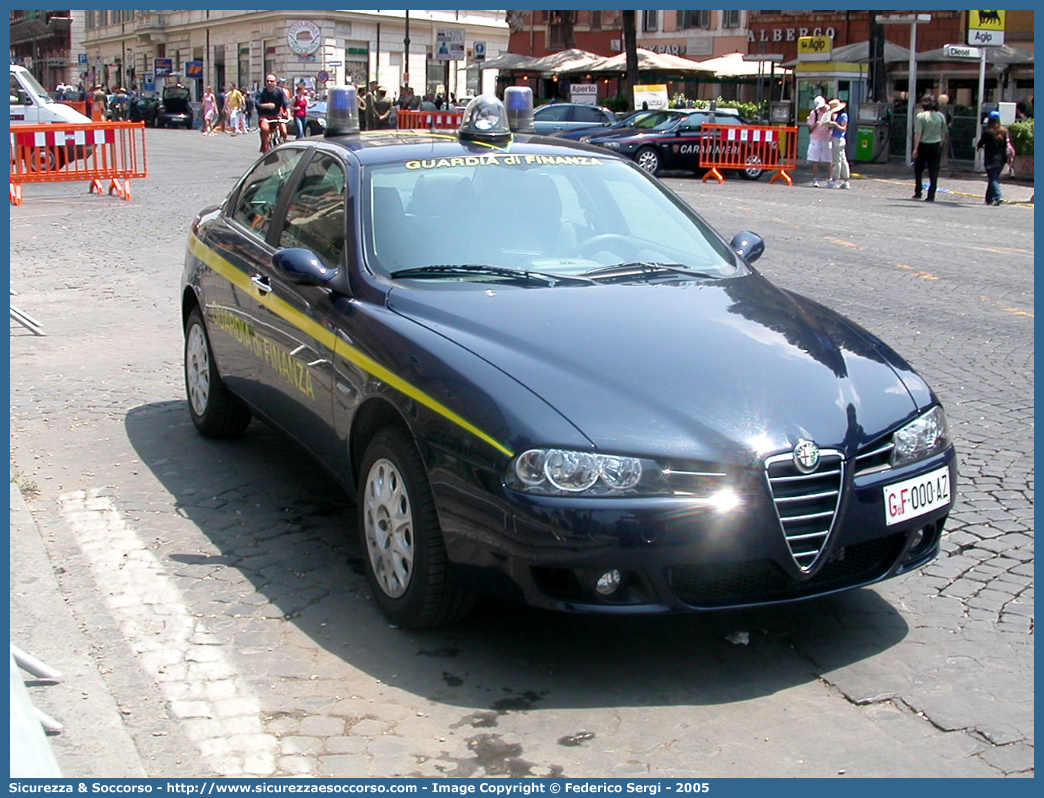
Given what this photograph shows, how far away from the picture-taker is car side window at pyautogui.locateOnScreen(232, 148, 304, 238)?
618cm

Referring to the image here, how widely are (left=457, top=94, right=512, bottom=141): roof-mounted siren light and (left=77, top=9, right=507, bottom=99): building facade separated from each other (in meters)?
50.0

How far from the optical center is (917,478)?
13.9 feet

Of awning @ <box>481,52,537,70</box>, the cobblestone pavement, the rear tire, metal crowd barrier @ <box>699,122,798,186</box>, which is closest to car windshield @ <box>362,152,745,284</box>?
the cobblestone pavement

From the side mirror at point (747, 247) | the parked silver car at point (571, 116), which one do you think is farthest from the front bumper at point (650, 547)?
the parked silver car at point (571, 116)

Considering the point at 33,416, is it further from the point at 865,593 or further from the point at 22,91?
the point at 22,91

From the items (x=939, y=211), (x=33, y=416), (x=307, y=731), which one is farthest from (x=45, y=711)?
(x=939, y=211)

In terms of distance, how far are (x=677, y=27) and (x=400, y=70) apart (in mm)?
15108

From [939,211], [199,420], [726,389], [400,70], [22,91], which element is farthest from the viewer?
[400,70]

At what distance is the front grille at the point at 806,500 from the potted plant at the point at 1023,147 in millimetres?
25504

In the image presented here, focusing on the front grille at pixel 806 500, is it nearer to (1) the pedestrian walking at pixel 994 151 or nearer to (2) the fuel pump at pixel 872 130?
(1) the pedestrian walking at pixel 994 151

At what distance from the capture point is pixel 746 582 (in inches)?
157

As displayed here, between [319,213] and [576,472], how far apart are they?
2.25 metres

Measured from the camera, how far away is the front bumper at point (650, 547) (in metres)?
3.80

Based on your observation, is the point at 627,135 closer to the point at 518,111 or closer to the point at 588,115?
the point at 588,115
